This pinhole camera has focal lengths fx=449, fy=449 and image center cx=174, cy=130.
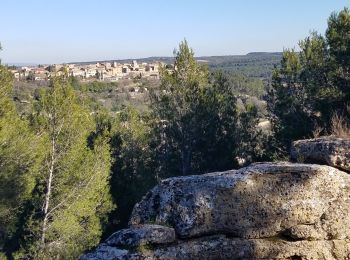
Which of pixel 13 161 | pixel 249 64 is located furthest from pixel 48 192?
pixel 249 64

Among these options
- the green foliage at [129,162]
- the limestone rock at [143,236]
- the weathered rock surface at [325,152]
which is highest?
the weathered rock surface at [325,152]

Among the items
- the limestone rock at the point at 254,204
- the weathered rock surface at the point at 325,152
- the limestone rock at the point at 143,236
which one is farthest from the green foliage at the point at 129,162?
the limestone rock at the point at 143,236

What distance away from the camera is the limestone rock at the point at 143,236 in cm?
593

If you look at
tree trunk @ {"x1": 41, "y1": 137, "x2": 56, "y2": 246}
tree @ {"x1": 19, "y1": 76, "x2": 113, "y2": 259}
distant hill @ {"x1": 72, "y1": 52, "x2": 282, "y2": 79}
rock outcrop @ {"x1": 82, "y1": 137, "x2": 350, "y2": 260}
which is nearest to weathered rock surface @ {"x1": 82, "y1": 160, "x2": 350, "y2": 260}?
rock outcrop @ {"x1": 82, "y1": 137, "x2": 350, "y2": 260}

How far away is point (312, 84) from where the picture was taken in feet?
74.1

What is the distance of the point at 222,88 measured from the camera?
26141mm

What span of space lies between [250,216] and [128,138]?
18384 millimetres

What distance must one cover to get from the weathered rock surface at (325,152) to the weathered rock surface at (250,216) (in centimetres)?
109

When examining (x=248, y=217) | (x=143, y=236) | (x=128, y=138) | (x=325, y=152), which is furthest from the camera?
(x=128, y=138)

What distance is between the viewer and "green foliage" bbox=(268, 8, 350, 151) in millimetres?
19953

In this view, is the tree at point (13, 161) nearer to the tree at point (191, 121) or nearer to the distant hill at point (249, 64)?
the tree at point (191, 121)

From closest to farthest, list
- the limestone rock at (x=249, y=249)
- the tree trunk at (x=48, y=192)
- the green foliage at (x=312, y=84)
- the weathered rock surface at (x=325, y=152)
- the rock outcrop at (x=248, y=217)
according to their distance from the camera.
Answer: the limestone rock at (x=249, y=249) → the rock outcrop at (x=248, y=217) → the weathered rock surface at (x=325, y=152) → the tree trunk at (x=48, y=192) → the green foliage at (x=312, y=84)

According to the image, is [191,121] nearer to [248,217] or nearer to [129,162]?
[129,162]

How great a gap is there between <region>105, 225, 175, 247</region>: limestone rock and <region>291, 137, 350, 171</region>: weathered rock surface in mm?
3486
